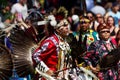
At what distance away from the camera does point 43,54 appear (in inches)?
371

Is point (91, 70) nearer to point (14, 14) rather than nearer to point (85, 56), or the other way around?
point (85, 56)

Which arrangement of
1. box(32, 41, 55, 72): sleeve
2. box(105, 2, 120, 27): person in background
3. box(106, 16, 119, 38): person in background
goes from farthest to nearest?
box(105, 2, 120, 27): person in background < box(106, 16, 119, 38): person in background < box(32, 41, 55, 72): sleeve

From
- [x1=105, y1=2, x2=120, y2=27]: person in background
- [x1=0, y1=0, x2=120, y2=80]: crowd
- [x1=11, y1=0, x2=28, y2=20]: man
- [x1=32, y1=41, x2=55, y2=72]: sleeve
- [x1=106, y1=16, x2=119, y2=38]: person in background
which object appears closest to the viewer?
[x1=32, y1=41, x2=55, y2=72]: sleeve

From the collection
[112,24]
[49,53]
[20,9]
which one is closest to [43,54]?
[49,53]

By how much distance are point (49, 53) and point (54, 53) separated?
0.34 feet

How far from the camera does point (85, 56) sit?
1052 centimetres

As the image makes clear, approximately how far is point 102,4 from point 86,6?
2.03 m

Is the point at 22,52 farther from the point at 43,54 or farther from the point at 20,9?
the point at 20,9

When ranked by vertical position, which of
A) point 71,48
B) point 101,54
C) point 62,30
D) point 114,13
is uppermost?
point 114,13

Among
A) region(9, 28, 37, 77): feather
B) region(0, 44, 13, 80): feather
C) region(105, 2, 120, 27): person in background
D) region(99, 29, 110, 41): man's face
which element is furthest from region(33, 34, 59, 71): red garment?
region(105, 2, 120, 27): person in background

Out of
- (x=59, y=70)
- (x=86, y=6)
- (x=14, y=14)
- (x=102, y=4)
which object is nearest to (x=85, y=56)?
(x=59, y=70)

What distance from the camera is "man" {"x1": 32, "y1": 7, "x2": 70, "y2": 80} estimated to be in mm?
9383

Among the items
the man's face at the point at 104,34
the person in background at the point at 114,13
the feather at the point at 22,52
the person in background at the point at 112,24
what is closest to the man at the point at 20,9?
the person in background at the point at 112,24

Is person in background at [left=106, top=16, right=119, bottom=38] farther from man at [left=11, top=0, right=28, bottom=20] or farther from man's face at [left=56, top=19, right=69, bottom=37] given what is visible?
man's face at [left=56, top=19, right=69, bottom=37]
